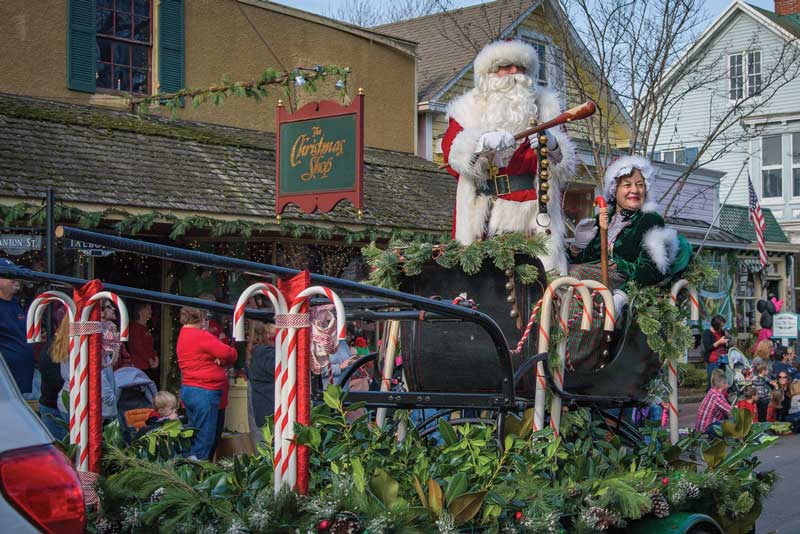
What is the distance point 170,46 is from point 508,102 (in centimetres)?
997

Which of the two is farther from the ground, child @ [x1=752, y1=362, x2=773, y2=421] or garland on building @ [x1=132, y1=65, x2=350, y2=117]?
garland on building @ [x1=132, y1=65, x2=350, y2=117]

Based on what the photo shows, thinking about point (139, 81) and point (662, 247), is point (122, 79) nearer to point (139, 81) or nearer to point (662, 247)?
point (139, 81)

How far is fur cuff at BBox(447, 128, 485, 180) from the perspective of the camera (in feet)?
17.5

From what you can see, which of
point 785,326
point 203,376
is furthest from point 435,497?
point 785,326

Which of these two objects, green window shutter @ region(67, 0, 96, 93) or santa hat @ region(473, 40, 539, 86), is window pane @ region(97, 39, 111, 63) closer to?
green window shutter @ region(67, 0, 96, 93)

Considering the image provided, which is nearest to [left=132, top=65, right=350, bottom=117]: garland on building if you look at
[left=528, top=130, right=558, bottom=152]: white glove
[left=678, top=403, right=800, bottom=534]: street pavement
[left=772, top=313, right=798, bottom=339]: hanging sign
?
[left=678, top=403, right=800, bottom=534]: street pavement

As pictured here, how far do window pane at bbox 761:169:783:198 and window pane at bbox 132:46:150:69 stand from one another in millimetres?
22102

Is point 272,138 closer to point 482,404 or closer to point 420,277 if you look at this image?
point 420,277

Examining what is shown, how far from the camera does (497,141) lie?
16.9 feet

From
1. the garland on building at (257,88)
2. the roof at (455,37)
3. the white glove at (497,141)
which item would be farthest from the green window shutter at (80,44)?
the white glove at (497,141)

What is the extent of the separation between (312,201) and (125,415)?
4.69 metres

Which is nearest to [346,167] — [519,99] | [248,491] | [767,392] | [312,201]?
[312,201]

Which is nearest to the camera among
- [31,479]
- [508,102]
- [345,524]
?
[31,479]

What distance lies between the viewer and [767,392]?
1501 cm
